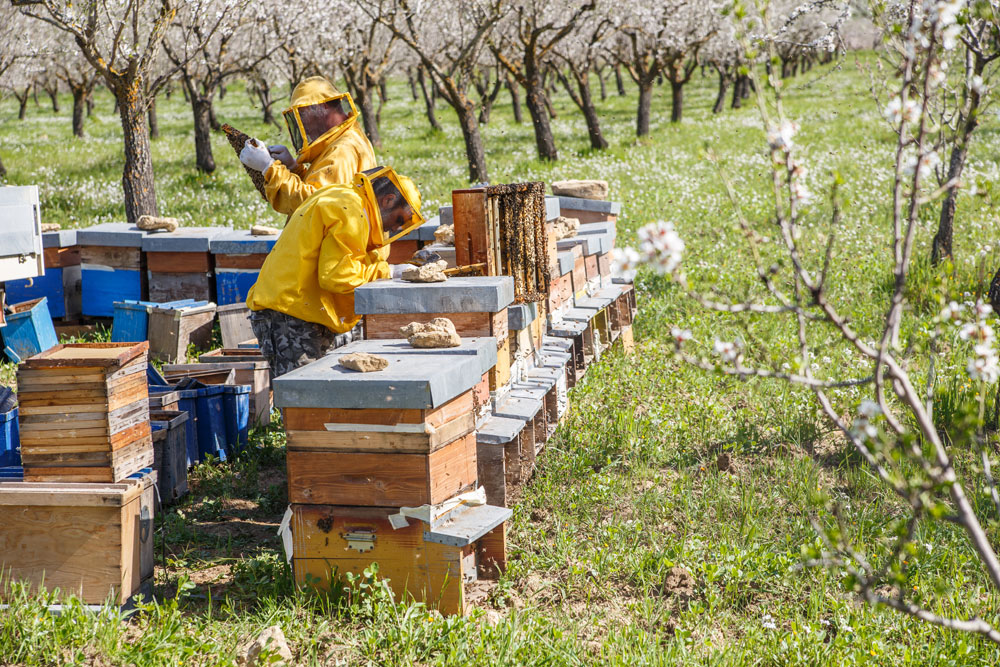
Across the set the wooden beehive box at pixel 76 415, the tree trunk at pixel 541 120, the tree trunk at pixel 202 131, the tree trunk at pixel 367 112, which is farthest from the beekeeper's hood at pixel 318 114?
the tree trunk at pixel 367 112

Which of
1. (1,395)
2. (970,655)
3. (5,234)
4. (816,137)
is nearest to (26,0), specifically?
(5,234)

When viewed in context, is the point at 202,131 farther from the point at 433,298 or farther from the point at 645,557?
the point at 645,557

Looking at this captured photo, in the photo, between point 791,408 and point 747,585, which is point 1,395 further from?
point 791,408

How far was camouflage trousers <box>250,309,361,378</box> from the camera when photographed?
5641 millimetres

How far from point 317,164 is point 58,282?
481 centimetres

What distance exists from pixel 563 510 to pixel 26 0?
8696mm

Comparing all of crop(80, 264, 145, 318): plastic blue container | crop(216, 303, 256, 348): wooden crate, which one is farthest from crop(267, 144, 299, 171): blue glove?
crop(80, 264, 145, 318): plastic blue container

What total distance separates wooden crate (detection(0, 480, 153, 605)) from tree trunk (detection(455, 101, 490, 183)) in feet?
41.4

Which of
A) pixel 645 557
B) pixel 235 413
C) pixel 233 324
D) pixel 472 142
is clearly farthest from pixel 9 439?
pixel 472 142

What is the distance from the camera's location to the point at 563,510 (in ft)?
17.5

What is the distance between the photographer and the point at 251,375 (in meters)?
7.11

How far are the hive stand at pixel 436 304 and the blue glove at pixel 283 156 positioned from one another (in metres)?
1.51

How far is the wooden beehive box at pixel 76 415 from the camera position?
4.18m

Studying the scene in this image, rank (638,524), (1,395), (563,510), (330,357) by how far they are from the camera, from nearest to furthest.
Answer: (330,357), (638,524), (563,510), (1,395)
